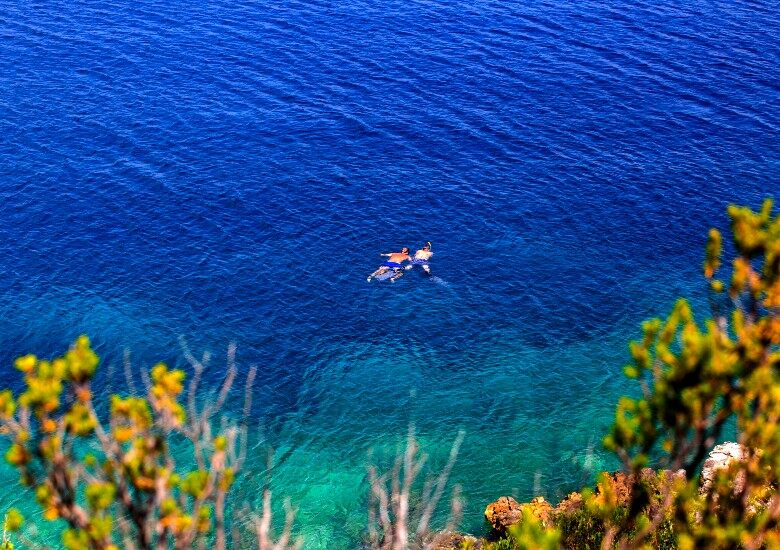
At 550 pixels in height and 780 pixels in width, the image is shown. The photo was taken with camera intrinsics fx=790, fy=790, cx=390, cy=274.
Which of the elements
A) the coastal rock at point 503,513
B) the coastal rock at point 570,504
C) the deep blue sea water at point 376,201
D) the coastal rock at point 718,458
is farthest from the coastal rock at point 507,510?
the coastal rock at point 718,458

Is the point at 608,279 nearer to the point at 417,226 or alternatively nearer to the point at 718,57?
the point at 417,226

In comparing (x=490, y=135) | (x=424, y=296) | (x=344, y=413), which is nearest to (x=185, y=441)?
(x=344, y=413)

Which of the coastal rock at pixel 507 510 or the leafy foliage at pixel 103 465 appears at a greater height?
the leafy foliage at pixel 103 465

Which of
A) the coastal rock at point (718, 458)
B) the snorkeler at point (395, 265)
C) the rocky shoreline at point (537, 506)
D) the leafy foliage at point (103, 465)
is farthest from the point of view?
the snorkeler at point (395, 265)

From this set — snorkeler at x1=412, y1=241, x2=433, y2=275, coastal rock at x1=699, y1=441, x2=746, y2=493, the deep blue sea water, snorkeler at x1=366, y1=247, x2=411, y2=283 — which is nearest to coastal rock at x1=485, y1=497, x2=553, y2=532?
the deep blue sea water

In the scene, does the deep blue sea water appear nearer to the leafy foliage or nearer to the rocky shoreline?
the rocky shoreline

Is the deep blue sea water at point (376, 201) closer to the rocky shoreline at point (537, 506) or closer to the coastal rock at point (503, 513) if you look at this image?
the coastal rock at point (503, 513)
